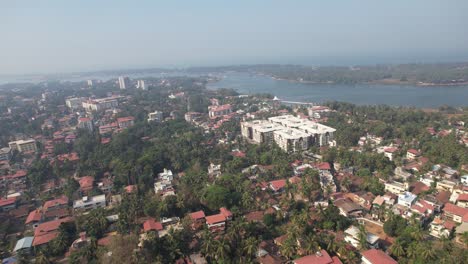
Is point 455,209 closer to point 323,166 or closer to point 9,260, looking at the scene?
point 323,166

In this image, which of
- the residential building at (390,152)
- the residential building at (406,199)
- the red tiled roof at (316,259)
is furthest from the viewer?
the residential building at (390,152)

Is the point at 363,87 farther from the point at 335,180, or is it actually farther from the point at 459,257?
the point at 459,257

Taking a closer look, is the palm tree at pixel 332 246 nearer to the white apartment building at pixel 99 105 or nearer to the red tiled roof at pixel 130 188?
the red tiled roof at pixel 130 188

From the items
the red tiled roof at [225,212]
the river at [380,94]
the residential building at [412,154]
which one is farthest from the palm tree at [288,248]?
the river at [380,94]

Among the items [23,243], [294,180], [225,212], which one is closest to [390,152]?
[294,180]

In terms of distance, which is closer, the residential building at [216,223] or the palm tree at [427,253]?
the palm tree at [427,253]

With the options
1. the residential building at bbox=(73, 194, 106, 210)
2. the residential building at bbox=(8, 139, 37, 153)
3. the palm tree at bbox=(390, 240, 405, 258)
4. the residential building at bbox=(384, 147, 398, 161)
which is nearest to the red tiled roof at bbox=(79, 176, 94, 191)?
the residential building at bbox=(73, 194, 106, 210)

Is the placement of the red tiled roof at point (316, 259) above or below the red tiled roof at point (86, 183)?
above
